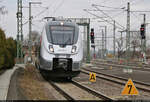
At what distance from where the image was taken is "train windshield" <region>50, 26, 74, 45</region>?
15.3 meters

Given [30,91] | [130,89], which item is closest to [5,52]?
[30,91]

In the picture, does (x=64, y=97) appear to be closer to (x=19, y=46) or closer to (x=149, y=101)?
(x=149, y=101)

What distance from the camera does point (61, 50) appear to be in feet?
49.2

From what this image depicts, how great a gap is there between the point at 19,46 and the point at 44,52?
18.1 metres

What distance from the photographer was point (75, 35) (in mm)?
15719

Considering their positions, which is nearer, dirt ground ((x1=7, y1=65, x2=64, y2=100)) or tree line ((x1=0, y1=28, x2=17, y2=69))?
dirt ground ((x1=7, y1=65, x2=64, y2=100))

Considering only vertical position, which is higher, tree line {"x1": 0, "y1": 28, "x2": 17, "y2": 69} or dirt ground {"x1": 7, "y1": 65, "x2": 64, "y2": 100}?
tree line {"x1": 0, "y1": 28, "x2": 17, "y2": 69}

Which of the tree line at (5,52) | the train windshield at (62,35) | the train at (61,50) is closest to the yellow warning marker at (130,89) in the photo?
the train at (61,50)

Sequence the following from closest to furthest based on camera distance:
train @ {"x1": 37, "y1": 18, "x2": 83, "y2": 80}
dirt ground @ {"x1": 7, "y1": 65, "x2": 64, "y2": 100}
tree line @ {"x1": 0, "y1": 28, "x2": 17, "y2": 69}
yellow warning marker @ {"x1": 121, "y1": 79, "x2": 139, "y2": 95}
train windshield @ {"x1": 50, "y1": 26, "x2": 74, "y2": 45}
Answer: yellow warning marker @ {"x1": 121, "y1": 79, "x2": 139, "y2": 95} → dirt ground @ {"x1": 7, "y1": 65, "x2": 64, "y2": 100} → train @ {"x1": 37, "y1": 18, "x2": 83, "y2": 80} → train windshield @ {"x1": 50, "y1": 26, "x2": 74, "y2": 45} → tree line @ {"x1": 0, "y1": 28, "x2": 17, "y2": 69}

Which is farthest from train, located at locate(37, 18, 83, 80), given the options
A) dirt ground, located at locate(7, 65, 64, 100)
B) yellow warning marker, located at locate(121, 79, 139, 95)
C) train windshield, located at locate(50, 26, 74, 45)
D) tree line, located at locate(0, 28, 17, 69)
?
yellow warning marker, located at locate(121, 79, 139, 95)

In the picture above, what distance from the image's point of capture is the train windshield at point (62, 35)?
15336mm

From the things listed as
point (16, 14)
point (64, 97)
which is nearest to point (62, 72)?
point (64, 97)

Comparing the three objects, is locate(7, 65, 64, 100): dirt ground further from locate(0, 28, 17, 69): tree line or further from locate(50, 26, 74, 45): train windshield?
locate(50, 26, 74, 45): train windshield

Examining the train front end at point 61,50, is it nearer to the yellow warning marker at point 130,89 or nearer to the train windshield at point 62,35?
the train windshield at point 62,35
